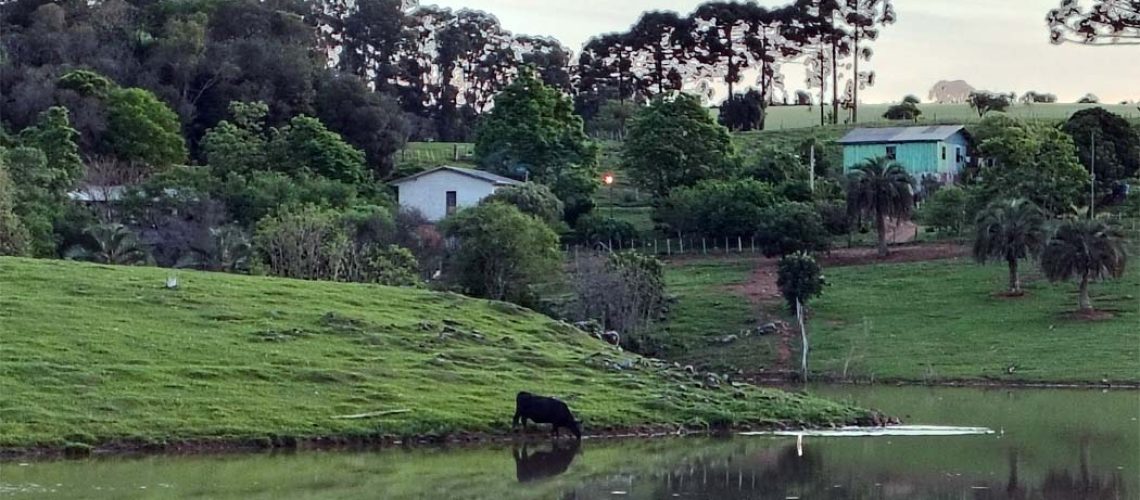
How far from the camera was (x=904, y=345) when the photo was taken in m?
64.0

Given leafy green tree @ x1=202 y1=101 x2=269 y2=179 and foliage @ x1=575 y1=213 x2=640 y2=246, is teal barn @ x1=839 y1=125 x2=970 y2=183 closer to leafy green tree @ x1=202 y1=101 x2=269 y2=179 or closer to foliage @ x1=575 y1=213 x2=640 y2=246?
foliage @ x1=575 y1=213 x2=640 y2=246

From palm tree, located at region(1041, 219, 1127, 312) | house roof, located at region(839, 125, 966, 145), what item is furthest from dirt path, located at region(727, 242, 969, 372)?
house roof, located at region(839, 125, 966, 145)

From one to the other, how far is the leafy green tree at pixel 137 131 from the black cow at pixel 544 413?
58.4 m

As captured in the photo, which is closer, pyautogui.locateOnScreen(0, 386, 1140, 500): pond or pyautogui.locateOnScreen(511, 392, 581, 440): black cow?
pyautogui.locateOnScreen(0, 386, 1140, 500): pond

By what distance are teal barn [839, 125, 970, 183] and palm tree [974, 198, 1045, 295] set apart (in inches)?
1236

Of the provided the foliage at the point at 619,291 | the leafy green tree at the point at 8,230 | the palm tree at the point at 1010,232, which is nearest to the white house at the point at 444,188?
the foliage at the point at 619,291

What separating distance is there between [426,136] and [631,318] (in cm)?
6656

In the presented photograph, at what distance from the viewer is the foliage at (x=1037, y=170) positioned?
267 ft

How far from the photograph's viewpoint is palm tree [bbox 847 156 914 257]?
76.2 m

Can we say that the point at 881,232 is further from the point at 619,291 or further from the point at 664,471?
the point at 664,471

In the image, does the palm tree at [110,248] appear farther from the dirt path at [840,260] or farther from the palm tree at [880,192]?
the palm tree at [880,192]

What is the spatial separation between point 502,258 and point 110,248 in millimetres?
14367

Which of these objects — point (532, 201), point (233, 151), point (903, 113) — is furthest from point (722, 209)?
point (903, 113)

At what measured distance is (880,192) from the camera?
76.2m
